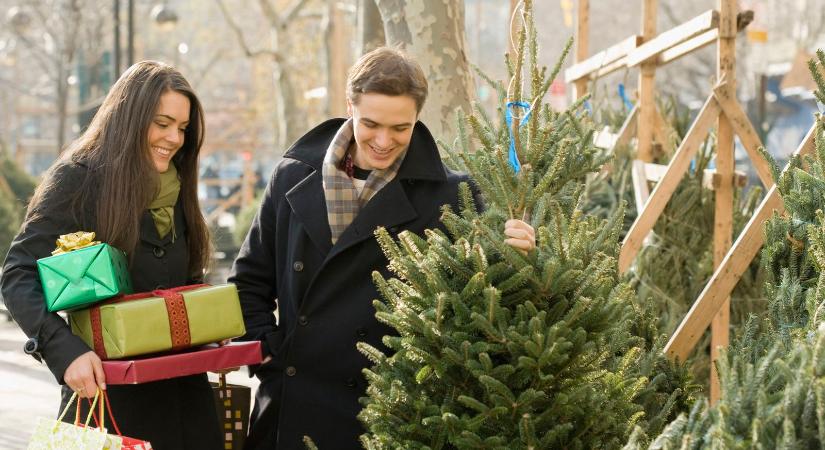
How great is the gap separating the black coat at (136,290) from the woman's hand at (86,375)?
2 cm

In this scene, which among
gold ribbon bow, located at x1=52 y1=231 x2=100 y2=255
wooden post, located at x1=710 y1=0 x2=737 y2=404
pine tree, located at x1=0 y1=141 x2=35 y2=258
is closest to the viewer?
gold ribbon bow, located at x1=52 y1=231 x2=100 y2=255

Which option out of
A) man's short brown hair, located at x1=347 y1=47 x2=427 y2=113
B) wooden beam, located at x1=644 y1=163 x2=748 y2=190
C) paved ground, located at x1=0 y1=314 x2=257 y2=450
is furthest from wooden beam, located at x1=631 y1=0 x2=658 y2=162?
man's short brown hair, located at x1=347 y1=47 x2=427 y2=113

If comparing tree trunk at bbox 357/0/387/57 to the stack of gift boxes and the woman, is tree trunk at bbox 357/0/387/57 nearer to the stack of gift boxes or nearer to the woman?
the woman

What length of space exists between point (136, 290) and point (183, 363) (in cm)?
40

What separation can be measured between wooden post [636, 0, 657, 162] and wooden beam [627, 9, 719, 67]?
8 centimetres

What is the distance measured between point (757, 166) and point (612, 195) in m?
1.59

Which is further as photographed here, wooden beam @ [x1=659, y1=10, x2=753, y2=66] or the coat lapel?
wooden beam @ [x1=659, y1=10, x2=753, y2=66]

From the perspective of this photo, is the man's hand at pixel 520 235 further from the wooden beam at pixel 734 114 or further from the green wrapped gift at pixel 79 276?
the wooden beam at pixel 734 114

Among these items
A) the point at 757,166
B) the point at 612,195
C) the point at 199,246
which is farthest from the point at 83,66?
the point at 199,246

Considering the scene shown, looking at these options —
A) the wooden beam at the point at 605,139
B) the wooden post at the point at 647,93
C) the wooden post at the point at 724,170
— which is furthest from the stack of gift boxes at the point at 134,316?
the wooden beam at the point at 605,139

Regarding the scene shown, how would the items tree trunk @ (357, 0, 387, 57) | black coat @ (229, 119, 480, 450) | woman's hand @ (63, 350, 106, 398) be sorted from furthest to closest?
tree trunk @ (357, 0, 387, 57), black coat @ (229, 119, 480, 450), woman's hand @ (63, 350, 106, 398)

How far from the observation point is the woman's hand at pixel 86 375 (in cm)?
316

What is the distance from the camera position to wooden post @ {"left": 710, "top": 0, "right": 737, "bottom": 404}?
19.1 feet

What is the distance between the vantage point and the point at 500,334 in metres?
2.74
